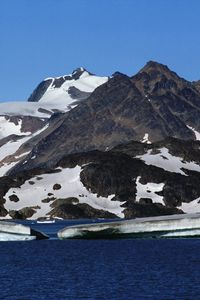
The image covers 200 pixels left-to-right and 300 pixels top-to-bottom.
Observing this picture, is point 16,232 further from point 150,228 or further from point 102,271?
point 102,271

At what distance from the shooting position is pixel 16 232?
172375mm

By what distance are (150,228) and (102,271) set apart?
55968 millimetres

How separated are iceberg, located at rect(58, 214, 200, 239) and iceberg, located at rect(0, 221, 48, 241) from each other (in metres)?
10.8

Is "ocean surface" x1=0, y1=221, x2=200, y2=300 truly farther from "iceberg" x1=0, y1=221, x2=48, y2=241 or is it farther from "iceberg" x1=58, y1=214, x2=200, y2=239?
"iceberg" x1=0, y1=221, x2=48, y2=241

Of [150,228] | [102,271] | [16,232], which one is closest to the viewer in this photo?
[102,271]

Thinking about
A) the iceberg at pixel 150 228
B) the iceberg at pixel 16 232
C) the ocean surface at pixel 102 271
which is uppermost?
the iceberg at pixel 16 232

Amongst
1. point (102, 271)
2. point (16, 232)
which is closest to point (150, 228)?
point (16, 232)

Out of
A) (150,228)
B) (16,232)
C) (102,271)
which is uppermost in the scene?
(16,232)

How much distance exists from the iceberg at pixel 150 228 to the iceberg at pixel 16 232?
10.8 m

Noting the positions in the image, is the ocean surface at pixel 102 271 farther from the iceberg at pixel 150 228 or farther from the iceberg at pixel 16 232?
the iceberg at pixel 16 232

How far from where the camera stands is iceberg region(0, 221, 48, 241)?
558 feet

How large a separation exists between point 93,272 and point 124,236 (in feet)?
198

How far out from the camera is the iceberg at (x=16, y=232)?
170m

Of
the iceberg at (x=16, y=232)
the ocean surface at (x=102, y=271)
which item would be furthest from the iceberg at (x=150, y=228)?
the iceberg at (x=16, y=232)
